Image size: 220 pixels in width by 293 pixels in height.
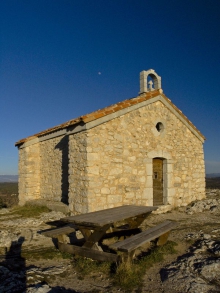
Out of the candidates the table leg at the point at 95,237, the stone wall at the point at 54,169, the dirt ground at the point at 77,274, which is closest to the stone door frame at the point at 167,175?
the dirt ground at the point at 77,274

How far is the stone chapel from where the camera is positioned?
7.55 m

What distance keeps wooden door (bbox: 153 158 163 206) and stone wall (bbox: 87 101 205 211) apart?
0.91 feet

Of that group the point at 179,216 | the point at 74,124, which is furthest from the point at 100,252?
the point at 179,216

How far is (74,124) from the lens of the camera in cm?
793

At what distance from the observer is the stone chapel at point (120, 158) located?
24.8 ft

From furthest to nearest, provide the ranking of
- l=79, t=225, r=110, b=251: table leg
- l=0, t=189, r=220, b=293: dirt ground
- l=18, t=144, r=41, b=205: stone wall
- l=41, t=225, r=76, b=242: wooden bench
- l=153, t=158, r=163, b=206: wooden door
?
l=18, t=144, r=41, b=205: stone wall
l=153, t=158, r=163, b=206: wooden door
l=41, t=225, r=76, b=242: wooden bench
l=79, t=225, r=110, b=251: table leg
l=0, t=189, r=220, b=293: dirt ground

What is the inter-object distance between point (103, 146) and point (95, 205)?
69.1 inches

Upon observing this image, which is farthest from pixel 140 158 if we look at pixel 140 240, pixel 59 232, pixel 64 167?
pixel 140 240

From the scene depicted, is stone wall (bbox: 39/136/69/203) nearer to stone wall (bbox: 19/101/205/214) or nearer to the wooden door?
stone wall (bbox: 19/101/205/214)

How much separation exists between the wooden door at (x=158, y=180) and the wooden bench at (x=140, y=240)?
419 centimetres

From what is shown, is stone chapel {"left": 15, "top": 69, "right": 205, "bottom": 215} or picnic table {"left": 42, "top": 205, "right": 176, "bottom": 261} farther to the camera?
stone chapel {"left": 15, "top": 69, "right": 205, "bottom": 215}

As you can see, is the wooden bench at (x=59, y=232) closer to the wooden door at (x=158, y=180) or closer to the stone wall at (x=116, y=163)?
the stone wall at (x=116, y=163)

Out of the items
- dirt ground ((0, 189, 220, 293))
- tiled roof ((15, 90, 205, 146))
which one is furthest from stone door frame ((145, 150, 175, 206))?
→ dirt ground ((0, 189, 220, 293))

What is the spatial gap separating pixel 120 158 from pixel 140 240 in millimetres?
3980
